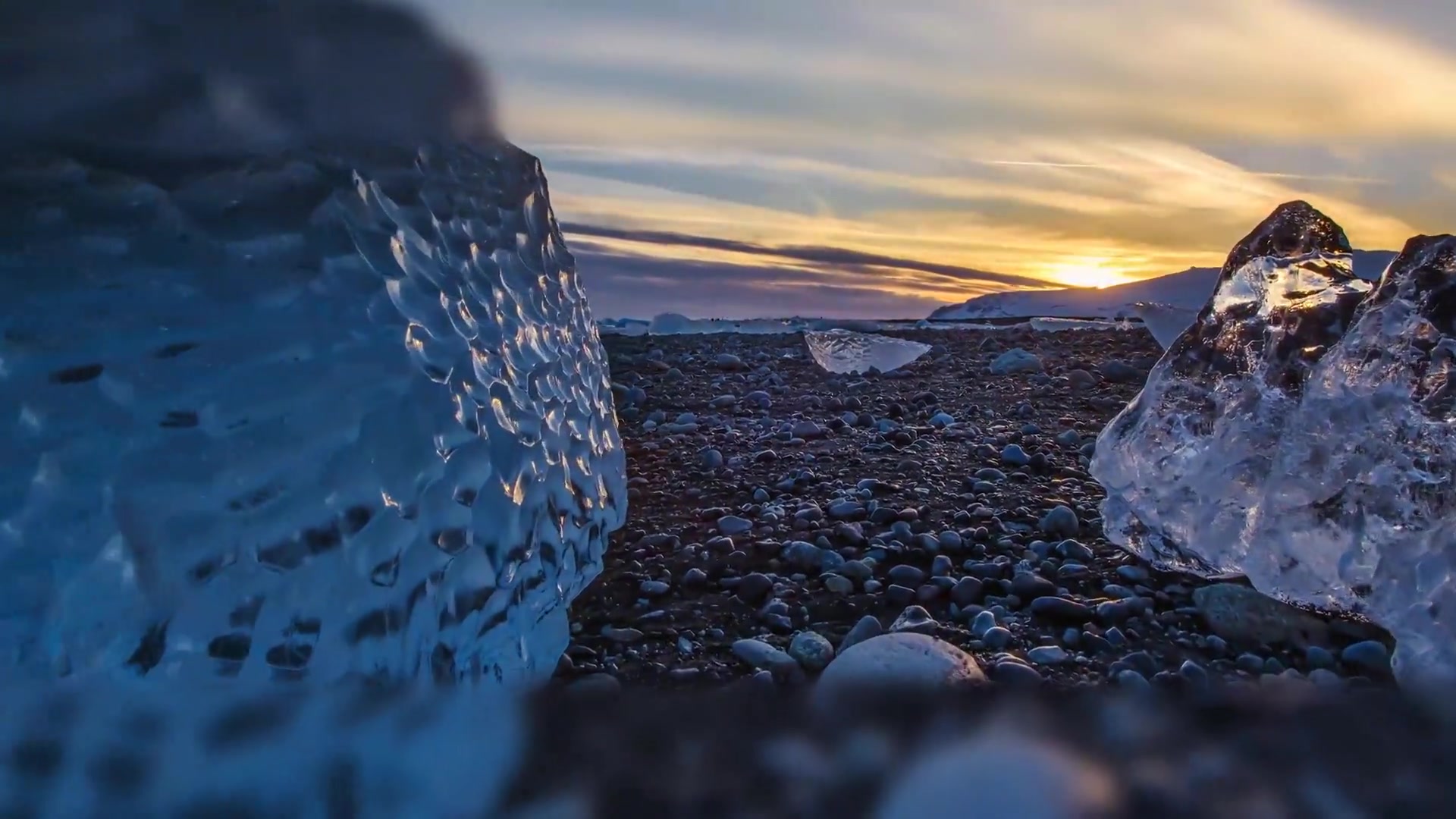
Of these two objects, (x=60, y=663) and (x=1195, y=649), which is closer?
(x=60, y=663)

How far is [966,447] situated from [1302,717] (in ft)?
9.14

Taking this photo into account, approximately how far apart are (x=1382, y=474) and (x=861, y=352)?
3.40 metres

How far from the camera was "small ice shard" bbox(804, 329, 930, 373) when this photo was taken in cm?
518

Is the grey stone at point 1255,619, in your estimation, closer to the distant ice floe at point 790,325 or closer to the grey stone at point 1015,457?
the grey stone at point 1015,457

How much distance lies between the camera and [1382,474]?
6.84 feet

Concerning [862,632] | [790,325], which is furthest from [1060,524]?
[790,325]

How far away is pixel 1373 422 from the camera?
2.12 m

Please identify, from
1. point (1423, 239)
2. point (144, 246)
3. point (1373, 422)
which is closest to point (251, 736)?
point (144, 246)

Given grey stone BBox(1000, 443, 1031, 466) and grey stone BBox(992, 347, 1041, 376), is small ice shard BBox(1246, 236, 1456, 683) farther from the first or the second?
grey stone BBox(992, 347, 1041, 376)

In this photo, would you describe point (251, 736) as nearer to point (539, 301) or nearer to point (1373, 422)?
point (539, 301)

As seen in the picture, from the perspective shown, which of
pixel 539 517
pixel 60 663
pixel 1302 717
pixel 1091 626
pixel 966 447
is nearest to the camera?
pixel 1302 717

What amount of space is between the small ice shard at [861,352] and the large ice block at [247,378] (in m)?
3.39

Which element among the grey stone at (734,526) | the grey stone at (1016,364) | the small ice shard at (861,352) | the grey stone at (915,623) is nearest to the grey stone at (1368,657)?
the grey stone at (915,623)

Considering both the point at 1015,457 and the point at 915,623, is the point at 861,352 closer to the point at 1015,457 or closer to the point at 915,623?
the point at 1015,457
